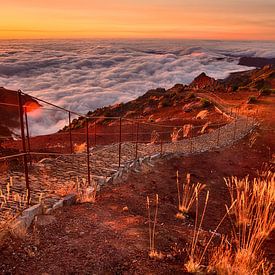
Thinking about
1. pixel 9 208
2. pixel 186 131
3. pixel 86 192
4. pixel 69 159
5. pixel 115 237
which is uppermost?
pixel 9 208

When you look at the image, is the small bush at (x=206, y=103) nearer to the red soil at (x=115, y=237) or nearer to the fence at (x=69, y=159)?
the fence at (x=69, y=159)

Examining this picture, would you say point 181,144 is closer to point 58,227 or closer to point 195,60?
point 58,227

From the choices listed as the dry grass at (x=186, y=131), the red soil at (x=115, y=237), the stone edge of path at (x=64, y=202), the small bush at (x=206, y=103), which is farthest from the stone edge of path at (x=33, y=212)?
the small bush at (x=206, y=103)

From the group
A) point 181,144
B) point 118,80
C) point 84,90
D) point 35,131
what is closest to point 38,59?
point 118,80

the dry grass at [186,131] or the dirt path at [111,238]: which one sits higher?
the dirt path at [111,238]

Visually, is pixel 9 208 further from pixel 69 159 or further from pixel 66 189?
pixel 69 159

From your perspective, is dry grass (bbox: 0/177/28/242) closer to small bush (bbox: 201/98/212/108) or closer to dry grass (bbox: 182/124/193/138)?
dry grass (bbox: 182/124/193/138)

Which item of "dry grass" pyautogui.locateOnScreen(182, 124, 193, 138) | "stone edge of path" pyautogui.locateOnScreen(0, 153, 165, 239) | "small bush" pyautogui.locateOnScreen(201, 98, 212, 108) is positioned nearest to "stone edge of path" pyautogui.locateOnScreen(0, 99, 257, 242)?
"stone edge of path" pyautogui.locateOnScreen(0, 153, 165, 239)

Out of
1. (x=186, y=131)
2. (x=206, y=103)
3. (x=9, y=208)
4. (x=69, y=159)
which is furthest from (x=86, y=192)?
(x=206, y=103)

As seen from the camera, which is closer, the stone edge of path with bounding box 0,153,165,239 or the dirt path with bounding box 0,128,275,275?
the dirt path with bounding box 0,128,275,275

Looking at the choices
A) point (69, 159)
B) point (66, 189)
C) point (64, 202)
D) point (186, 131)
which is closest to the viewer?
point (64, 202)

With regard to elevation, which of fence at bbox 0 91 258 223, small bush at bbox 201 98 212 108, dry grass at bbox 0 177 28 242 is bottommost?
small bush at bbox 201 98 212 108

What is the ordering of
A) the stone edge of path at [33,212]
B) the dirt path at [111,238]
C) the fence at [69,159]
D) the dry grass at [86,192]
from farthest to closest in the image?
the dry grass at [86,192], the fence at [69,159], the stone edge of path at [33,212], the dirt path at [111,238]

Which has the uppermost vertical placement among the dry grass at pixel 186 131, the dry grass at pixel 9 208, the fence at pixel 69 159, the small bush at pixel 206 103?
the dry grass at pixel 9 208
